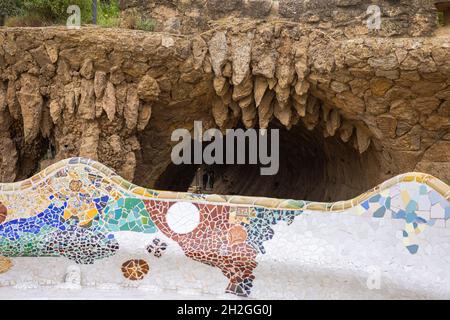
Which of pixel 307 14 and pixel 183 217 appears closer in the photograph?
pixel 183 217

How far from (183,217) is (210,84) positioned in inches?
83.1

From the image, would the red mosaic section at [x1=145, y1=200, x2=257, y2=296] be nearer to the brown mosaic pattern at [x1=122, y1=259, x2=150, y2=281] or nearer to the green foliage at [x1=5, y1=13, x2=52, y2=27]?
the brown mosaic pattern at [x1=122, y1=259, x2=150, y2=281]

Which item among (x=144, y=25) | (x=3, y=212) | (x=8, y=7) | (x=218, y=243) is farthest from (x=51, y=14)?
(x=218, y=243)

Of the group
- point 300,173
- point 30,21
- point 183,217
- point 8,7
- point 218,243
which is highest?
point 8,7

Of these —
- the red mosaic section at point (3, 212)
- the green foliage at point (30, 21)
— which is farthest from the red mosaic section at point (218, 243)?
the green foliage at point (30, 21)

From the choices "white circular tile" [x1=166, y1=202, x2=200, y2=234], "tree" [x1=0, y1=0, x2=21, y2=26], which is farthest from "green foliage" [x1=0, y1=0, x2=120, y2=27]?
"white circular tile" [x1=166, y1=202, x2=200, y2=234]

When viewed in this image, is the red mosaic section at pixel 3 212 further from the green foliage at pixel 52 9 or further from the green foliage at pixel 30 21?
the green foliage at pixel 52 9

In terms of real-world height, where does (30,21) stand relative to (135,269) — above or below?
above

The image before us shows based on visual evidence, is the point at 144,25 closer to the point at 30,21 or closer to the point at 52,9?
the point at 30,21

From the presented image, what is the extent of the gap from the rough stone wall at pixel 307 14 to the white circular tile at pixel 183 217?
247cm

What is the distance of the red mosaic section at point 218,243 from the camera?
342 centimetres

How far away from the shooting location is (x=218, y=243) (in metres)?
3.53

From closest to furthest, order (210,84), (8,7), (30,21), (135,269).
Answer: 1. (135,269)
2. (210,84)
3. (30,21)
4. (8,7)

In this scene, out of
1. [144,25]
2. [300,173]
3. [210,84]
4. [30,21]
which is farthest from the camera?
[300,173]
